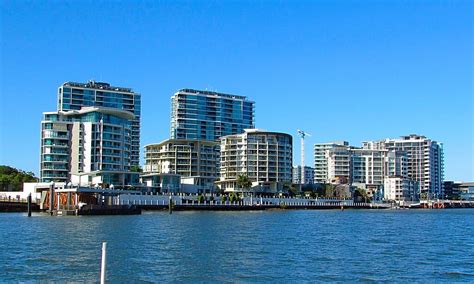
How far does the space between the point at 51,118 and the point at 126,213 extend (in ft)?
170

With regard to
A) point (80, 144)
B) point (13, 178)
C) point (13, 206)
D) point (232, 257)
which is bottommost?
point (232, 257)

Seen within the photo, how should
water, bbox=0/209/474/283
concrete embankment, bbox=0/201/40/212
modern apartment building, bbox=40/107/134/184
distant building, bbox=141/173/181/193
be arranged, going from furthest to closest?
distant building, bbox=141/173/181/193
modern apartment building, bbox=40/107/134/184
concrete embankment, bbox=0/201/40/212
water, bbox=0/209/474/283

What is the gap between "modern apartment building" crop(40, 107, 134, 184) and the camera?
561 feet

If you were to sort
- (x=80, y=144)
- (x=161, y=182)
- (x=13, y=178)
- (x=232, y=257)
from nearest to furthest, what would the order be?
1. (x=232, y=257)
2. (x=80, y=144)
3. (x=13, y=178)
4. (x=161, y=182)

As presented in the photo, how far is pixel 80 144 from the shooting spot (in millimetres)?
174000

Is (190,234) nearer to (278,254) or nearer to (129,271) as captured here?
(278,254)

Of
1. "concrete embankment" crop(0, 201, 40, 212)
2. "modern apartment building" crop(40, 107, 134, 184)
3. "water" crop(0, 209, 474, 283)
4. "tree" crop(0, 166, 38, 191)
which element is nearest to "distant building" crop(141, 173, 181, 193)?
"modern apartment building" crop(40, 107, 134, 184)

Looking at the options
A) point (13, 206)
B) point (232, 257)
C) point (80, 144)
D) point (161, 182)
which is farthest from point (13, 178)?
point (232, 257)

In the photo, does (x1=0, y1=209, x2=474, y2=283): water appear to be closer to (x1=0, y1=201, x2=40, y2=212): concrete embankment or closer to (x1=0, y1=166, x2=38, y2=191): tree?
(x1=0, y1=201, x2=40, y2=212): concrete embankment

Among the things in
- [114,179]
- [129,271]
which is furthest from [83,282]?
[114,179]

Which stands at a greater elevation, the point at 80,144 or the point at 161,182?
the point at 80,144

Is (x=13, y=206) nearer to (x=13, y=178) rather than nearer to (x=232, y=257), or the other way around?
(x=13, y=178)

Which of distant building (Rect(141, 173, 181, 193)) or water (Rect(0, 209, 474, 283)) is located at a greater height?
distant building (Rect(141, 173, 181, 193))

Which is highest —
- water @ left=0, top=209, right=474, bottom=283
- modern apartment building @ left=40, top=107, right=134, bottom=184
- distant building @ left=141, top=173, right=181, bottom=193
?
modern apartment building @ left=40, top=107, right=134, bottom=184
